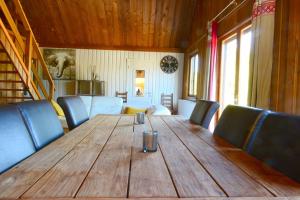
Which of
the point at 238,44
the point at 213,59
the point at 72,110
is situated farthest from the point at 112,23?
the point at 72,110

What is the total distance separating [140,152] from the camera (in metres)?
1.23

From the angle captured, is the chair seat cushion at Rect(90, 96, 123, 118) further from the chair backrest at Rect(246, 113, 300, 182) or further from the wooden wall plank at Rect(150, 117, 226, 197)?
the chair backrest at Rect(246, 113, 300, 182)

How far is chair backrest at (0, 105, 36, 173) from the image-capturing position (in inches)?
41.6

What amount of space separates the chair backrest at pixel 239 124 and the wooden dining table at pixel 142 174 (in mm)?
102

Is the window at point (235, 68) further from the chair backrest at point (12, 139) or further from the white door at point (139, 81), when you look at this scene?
the white door at point (139, 81)

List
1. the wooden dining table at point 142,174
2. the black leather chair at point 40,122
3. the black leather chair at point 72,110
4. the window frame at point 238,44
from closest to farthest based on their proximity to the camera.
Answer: the wooden dining table at point 142,174, the black leather chair at point 40,122, the black leather chair at point 72,110, the window frame at point 238,44

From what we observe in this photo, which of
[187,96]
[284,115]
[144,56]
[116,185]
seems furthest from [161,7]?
[116,185]

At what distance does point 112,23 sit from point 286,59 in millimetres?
4999

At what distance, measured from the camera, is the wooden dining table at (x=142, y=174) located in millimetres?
764

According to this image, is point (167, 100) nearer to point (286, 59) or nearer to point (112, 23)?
point (112, 23)

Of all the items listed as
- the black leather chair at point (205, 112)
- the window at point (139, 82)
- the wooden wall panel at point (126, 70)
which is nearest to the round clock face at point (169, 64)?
the wooden wall panel at point (126, 70)

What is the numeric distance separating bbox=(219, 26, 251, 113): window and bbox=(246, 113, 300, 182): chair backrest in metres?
2.12

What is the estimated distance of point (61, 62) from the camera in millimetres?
7477

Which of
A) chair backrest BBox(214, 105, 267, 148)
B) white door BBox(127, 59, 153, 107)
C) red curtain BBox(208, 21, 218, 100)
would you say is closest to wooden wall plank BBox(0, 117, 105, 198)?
chair backrest BBox(214, 105, 267, 148)
